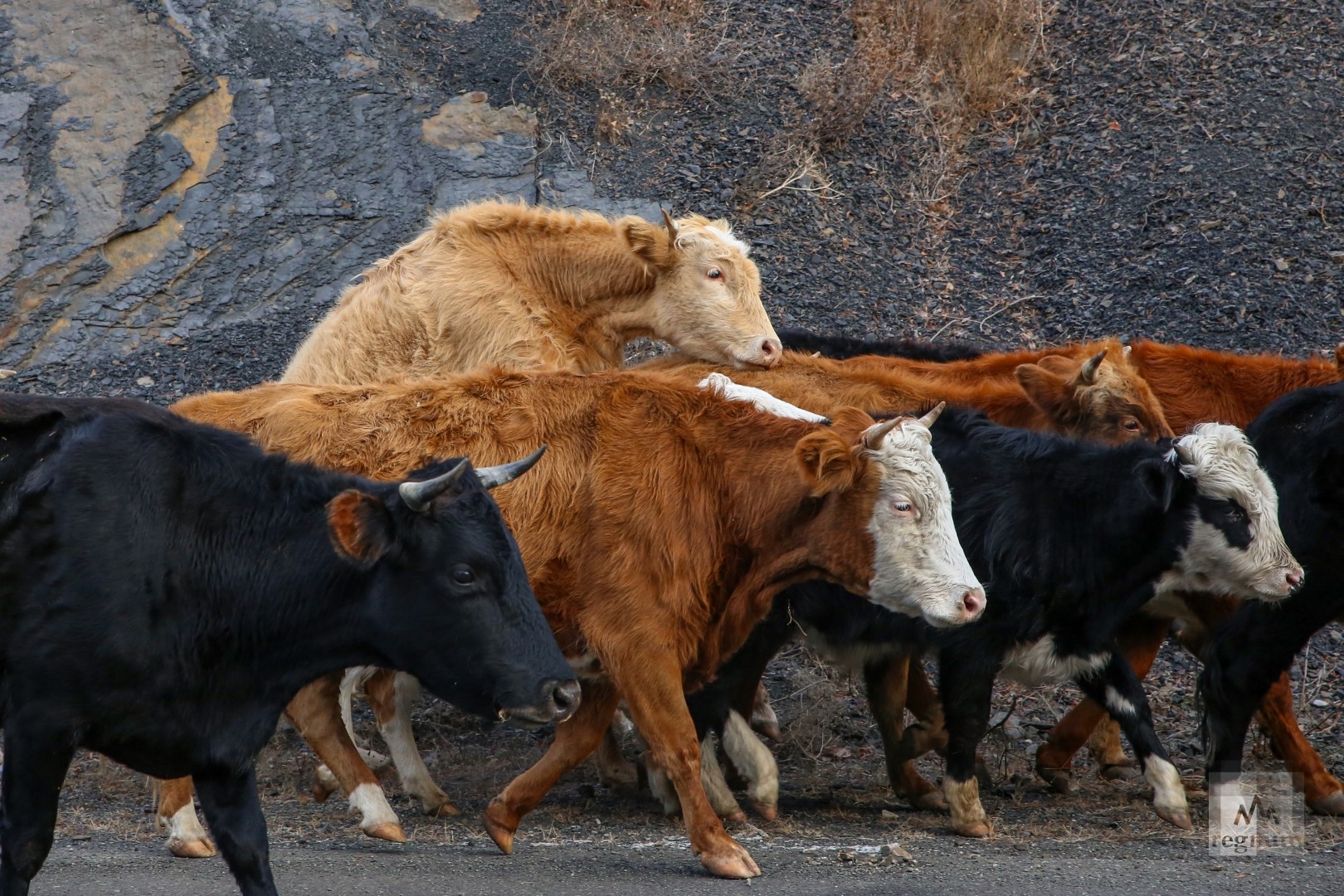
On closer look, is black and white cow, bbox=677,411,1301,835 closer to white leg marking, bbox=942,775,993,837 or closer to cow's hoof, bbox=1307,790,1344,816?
white leg marking, bbox=942,775,993,837

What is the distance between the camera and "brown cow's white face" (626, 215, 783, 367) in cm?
977

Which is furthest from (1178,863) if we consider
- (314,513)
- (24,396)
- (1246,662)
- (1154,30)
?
(1154,30)

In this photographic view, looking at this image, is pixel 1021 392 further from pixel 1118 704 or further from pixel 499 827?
pixel 499 827

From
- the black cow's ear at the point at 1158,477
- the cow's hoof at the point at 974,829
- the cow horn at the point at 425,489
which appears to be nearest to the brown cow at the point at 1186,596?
the cow's hoof at the point at 974,829

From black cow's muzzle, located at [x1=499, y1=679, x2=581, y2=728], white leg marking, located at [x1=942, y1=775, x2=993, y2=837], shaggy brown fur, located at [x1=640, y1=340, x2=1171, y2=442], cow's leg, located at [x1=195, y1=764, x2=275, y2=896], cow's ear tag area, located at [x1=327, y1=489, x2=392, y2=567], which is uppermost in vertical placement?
cow's ear tag area, located at [x1=327, y1=489, x2=392, y2=567]

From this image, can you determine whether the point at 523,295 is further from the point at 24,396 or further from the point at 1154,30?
the point at 1154,30

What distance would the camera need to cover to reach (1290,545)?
7977 millimetres

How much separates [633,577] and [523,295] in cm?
337

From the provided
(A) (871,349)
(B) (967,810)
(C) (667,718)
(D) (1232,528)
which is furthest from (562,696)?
(A) (871,349)

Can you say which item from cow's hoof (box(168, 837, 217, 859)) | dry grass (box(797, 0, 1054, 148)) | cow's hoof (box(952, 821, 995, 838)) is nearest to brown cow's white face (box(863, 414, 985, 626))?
cow's hoof (box(952, 821, 995, 838))

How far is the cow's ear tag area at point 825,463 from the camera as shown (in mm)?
6840

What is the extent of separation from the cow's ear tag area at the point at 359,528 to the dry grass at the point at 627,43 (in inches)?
407

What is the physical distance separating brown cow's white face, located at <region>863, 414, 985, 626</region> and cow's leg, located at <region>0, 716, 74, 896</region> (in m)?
3.43

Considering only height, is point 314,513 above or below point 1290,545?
above
